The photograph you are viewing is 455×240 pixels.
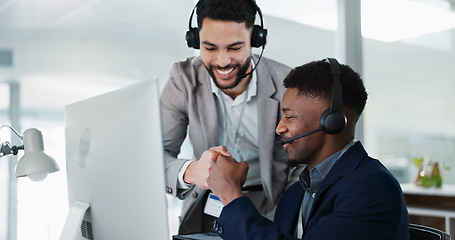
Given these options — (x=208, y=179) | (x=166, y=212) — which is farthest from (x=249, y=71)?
(x=166, y=212)

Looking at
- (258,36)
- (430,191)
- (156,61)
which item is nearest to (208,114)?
(258,36)

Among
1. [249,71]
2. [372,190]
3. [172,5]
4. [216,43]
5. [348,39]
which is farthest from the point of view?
[348,39]

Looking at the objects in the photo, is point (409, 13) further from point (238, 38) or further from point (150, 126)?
point (150, 126)

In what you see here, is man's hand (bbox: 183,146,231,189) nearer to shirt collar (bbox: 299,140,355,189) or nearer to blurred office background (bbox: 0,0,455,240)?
shirt collar (bbox: 299,140,355,189)

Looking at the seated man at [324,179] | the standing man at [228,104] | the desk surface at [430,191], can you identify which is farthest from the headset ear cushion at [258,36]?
the desk surface at [430,191]

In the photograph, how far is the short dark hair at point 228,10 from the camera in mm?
1601

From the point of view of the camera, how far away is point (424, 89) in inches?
154

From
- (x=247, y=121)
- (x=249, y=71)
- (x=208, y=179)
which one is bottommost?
(x=208, y=179)

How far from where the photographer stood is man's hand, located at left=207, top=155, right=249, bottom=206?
1198 mm

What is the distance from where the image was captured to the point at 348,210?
1.07 metres

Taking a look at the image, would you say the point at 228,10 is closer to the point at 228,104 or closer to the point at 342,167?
the point at 228,104

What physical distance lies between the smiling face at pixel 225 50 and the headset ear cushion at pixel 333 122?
512mm

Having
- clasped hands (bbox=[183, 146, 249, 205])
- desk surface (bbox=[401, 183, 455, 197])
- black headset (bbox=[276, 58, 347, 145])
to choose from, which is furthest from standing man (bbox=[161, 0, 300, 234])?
desk surface (bbox=[401, 183, 455, 197])

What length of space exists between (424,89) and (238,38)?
286cm
